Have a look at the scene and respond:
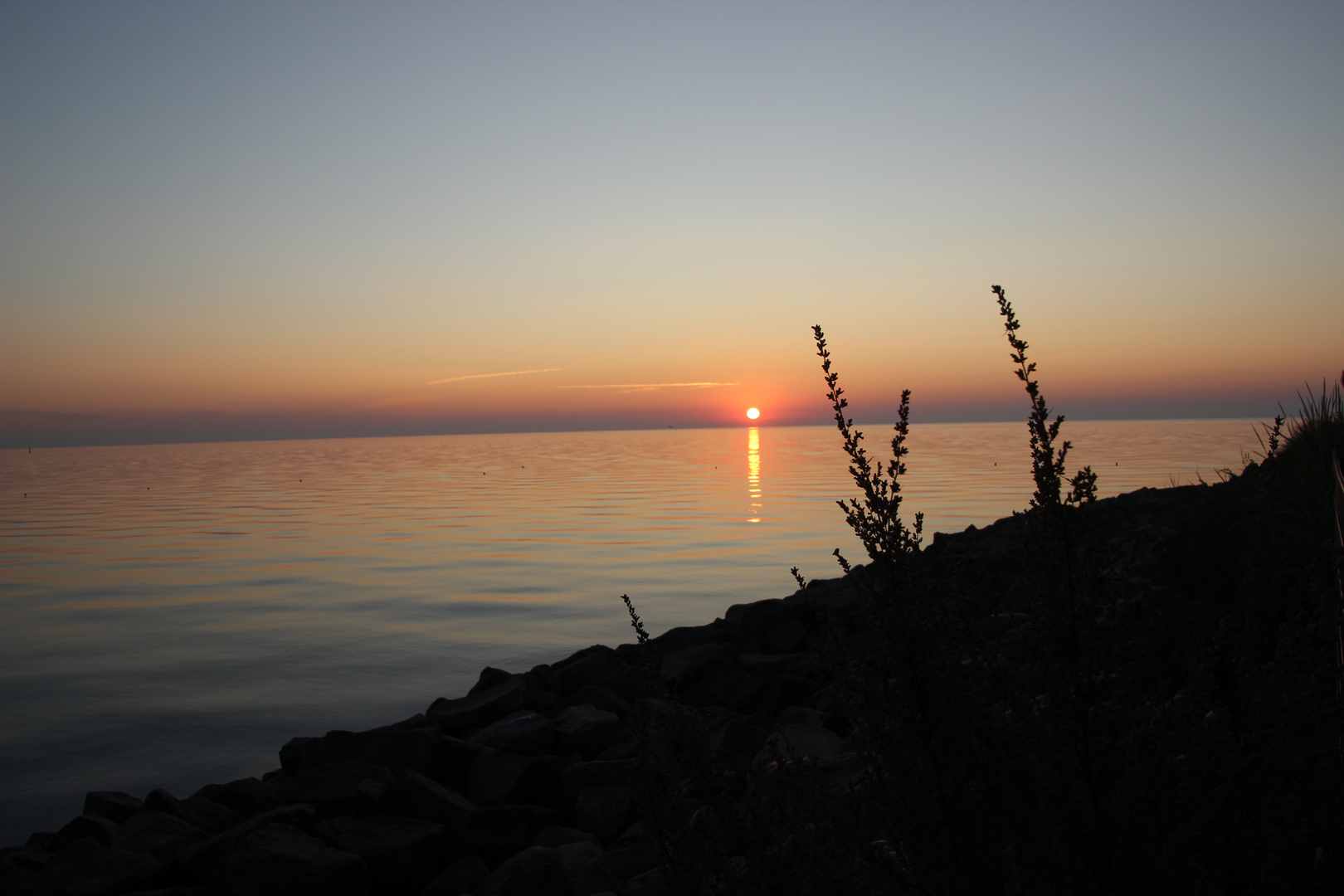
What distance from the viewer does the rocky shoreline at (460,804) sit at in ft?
18.6

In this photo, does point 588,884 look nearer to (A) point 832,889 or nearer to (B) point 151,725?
(A) point 832,889

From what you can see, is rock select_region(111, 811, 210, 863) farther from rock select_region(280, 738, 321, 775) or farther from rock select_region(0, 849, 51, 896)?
rock select_region(280, 738, 321, 775)

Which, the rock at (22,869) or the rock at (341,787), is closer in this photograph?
the rock at (22,869)

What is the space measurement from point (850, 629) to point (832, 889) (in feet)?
29.6

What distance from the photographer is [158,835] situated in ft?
21.9

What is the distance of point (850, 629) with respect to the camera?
11.8 metres

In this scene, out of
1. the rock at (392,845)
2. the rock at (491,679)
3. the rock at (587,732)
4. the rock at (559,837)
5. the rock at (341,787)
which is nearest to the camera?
the rock at (392,845)

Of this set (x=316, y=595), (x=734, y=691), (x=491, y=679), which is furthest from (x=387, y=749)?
(x=316, y=595)

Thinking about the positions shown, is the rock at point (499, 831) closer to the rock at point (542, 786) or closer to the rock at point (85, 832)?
the rock at point (542, 786)

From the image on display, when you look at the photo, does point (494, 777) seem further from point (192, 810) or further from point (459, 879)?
point (192, 810)

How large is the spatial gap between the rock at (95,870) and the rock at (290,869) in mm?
811

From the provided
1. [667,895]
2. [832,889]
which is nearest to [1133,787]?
[832,889]

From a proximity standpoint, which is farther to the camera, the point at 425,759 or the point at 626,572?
the point at 626,572

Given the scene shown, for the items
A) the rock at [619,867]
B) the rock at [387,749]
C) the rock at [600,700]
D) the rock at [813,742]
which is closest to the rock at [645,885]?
the rock at [619,867]
